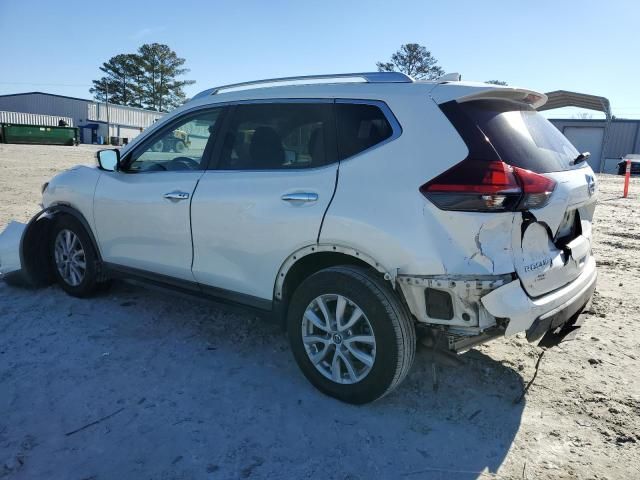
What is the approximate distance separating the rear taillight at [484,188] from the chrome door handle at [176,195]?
5.95 ft

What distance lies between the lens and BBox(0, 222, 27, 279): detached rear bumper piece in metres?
4.78

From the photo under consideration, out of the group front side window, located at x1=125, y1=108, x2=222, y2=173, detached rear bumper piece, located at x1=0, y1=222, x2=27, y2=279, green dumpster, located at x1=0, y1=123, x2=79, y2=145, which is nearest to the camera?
front side window, located at x1=125, y1=108, x2=222, y2=173

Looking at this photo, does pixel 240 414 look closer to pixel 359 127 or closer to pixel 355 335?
pixel 355 335

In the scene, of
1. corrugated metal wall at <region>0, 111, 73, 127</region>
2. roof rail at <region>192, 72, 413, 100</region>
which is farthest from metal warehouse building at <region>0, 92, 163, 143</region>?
roof rail at <region>192, 72, 413, 100</region>

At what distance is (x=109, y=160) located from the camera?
4125 mm

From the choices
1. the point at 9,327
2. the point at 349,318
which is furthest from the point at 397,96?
the point at 9,327

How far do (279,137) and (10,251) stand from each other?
3.23m

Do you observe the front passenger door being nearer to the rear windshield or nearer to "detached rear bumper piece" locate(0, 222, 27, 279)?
"detached rear bumper piece" locate(0, 222, 27, 279)

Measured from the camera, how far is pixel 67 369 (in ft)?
10.9

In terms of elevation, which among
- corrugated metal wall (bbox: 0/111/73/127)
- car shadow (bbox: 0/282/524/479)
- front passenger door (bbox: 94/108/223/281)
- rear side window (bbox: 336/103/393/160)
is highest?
corrugated metal wall (bbox: 0/111/73/127)

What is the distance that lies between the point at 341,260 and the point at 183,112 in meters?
1.81

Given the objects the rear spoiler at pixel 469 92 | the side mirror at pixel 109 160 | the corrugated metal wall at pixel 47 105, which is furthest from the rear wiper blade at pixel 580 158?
the corrugated metal wall at pixel 47 105

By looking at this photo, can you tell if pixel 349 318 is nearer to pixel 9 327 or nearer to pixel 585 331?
pixel 585 331

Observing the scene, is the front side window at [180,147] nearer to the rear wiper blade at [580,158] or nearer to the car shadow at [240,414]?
the car shadow at [240,414]
